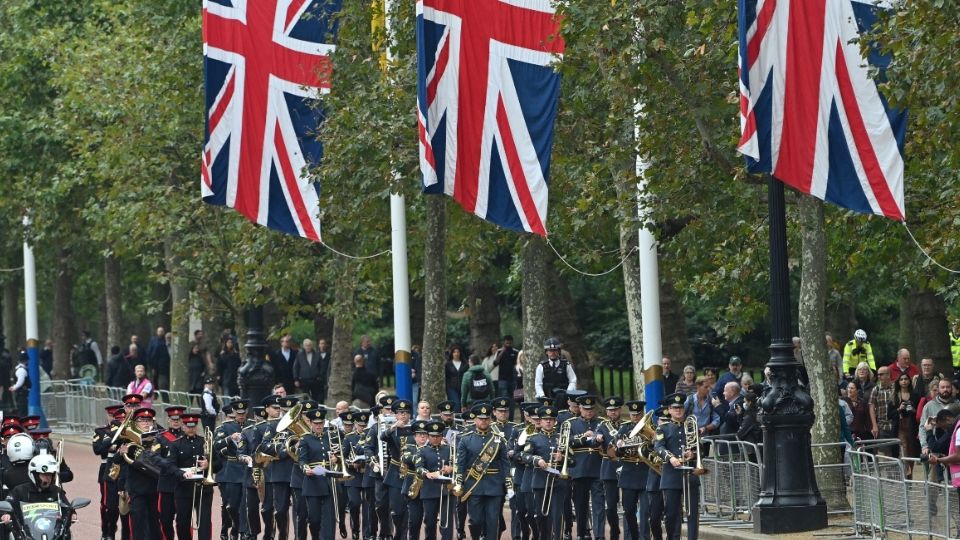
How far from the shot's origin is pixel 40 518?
66.7 feet

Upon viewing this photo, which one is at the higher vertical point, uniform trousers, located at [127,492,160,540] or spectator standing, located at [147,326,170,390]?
spectator standing, located at [147,326,170,390]

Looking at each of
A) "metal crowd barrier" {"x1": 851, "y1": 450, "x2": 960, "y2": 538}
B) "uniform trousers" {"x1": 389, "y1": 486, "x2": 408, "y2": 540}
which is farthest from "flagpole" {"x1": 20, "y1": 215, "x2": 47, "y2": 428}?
"metal crowd barrier" {"x1": 851, "y1": 450, "x2": 960, "y2": 538}

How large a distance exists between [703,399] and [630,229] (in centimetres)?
285

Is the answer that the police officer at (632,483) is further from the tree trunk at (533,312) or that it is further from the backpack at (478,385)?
the backpack at (478,385)

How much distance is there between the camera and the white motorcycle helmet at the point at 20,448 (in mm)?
20969

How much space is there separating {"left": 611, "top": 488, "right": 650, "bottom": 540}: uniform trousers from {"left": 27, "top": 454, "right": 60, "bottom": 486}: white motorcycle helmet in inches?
248

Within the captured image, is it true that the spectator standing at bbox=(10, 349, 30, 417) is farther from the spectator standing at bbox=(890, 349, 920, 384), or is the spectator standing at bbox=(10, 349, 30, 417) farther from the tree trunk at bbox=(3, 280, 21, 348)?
the spectator standing at bbox=(890, 349, 920, 384)

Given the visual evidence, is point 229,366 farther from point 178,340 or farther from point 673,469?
point 673,469

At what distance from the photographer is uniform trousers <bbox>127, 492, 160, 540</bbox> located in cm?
2336

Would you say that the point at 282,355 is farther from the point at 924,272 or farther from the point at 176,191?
the point at 924,272

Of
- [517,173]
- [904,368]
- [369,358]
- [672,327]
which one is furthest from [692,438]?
[369,358]

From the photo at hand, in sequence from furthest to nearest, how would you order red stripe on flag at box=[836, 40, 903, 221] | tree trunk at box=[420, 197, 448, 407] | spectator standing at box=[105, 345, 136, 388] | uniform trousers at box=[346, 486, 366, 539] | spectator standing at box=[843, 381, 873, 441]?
spectator standing at box=[105, 345, 136, 388] < tree trunk at box=[420, 197, 448, 407] < spectator standing at box=[843, 381, 873, 441] < uniform trousers at box=[346, 486, 366, 539] < red stripe on flag at box=[836, 40, 903, 221]

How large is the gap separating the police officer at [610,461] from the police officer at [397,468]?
2.27m

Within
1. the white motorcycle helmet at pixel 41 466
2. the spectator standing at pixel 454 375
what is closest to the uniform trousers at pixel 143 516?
the white motorcycle helmet at pixel 41 466
